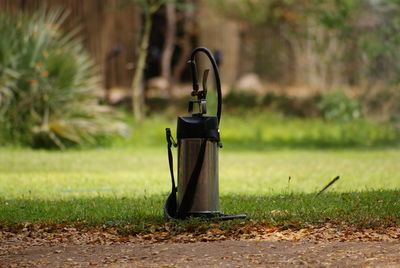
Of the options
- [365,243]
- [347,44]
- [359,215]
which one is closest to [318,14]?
[347,44]

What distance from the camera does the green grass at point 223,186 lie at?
25.3 ft

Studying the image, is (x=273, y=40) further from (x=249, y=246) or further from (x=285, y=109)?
(x=249, y=246)

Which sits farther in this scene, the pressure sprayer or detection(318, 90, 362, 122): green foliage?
detection(318, 90, 362, 122): green foliage

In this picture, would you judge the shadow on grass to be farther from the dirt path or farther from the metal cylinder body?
the dirt path

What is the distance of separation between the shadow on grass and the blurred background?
7320 mm

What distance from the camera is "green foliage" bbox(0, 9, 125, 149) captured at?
1581cm

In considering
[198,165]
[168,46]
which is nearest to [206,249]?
[198,165]

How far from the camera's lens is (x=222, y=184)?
11008 millimetres

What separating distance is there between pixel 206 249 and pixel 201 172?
1081mm

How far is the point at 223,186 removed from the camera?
10742 mm

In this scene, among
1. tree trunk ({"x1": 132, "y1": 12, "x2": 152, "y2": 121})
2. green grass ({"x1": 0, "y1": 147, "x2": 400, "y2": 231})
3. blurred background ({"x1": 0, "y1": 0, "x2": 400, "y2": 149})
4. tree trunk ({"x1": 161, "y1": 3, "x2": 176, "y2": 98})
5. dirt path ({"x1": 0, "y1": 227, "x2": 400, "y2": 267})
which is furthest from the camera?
tree trunk ({"x1": 161, "y1": 3, "x2": 176, "y2": 98})

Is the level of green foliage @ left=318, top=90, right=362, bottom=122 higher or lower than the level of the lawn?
higher

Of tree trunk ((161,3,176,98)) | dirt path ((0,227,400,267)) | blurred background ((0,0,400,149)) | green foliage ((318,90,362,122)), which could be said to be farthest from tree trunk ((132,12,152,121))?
dirt path ((0,227,400,267))

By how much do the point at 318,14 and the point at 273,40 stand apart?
17.7ft
